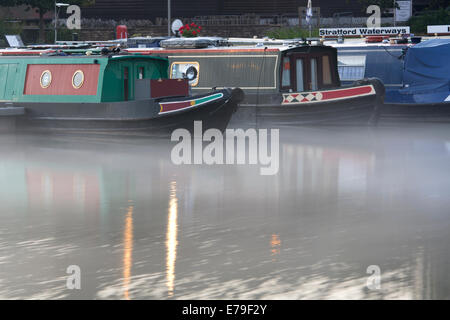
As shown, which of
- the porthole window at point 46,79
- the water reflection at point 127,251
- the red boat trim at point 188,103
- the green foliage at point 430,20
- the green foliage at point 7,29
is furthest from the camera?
the green foliage at point 7,29

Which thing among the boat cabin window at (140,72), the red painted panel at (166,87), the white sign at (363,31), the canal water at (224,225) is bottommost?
the canal water at (224,225)

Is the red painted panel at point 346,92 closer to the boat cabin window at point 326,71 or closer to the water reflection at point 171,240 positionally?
the boat cabin window at point 326,71

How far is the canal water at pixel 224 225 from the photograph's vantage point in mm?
8297

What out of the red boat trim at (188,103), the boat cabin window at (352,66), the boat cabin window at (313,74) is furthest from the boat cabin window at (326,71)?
the red boat trim at (188,103)

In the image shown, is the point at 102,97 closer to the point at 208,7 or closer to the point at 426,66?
the point at 426,66

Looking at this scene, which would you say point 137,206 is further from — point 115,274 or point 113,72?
point 113,72

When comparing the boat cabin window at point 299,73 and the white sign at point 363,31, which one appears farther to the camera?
the white sign at point 363,31

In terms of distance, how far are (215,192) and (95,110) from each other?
7.32 m

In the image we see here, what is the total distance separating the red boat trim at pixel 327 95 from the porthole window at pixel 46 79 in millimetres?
5782

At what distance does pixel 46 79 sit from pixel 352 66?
9.11 meters

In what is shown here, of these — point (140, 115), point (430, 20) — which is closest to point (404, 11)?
point (430, 20)

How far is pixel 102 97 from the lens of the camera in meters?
19.9

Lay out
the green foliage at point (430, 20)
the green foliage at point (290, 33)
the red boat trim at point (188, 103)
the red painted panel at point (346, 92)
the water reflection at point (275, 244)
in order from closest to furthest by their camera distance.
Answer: the water reflection at point (275, 244)
the red boat trim at point (188, 103)
the red painted panel at point (346, 92)
the green foliage at point (290, 33)
the green foliage at point (430, 20)

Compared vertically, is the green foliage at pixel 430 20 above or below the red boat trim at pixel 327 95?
above
